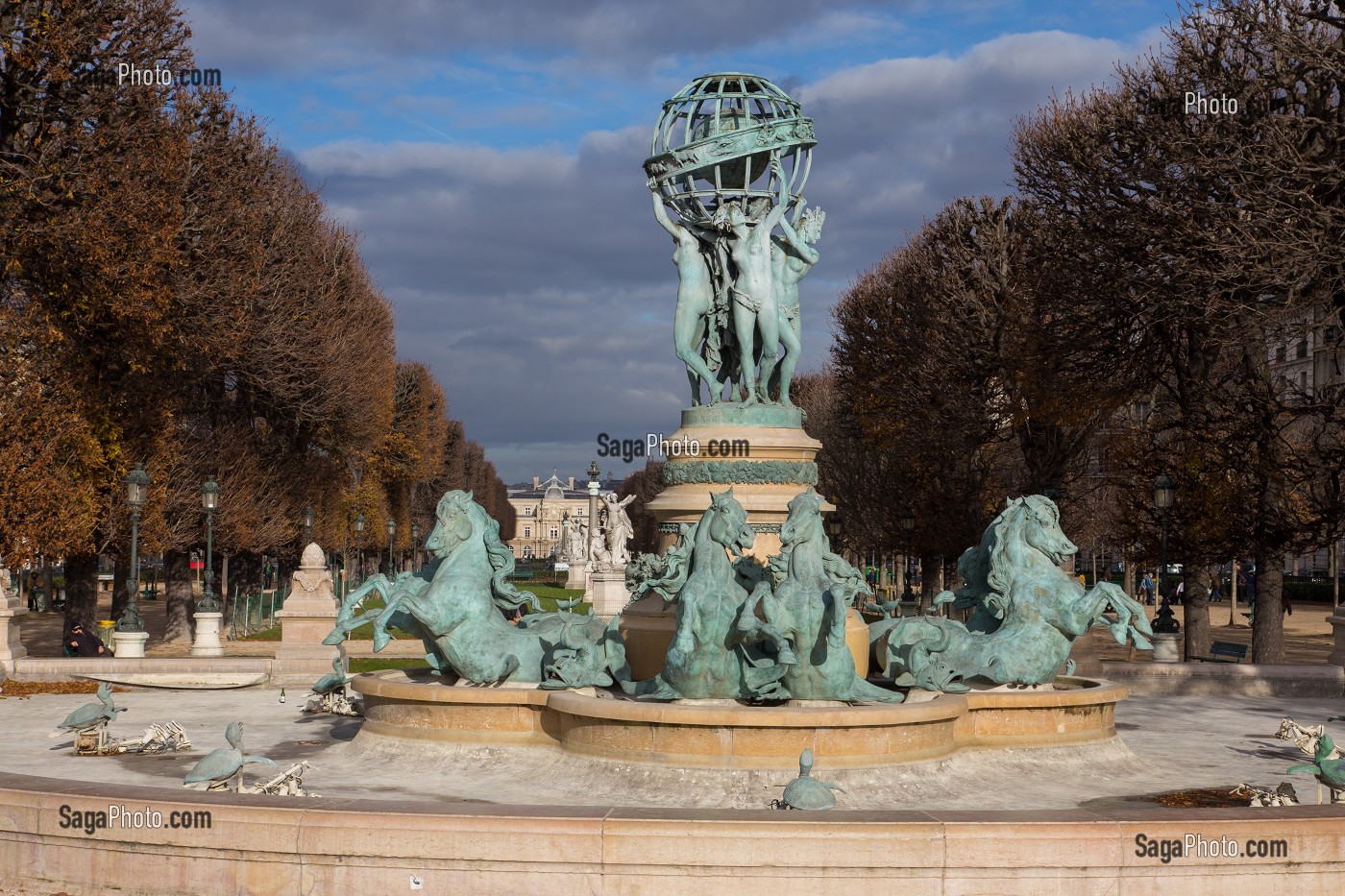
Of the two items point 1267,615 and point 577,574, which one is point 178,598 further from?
point 577,574

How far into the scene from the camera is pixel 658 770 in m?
10.6

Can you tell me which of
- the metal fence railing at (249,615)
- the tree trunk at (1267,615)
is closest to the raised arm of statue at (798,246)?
the tree trunk at (1267,615)

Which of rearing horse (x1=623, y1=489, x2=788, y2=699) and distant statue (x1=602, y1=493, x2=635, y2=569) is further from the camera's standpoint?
distant statue (x1=602, y1=493, x2=635, y2=569)

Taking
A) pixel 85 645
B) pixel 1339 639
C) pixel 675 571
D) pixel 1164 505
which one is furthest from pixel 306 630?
pixel 1339 639

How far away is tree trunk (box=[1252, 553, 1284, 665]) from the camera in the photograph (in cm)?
2406

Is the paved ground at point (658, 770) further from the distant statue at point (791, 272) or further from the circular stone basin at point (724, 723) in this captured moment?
the distant statue at point (791, 272)

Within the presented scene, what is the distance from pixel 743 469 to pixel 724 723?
14.3 ft

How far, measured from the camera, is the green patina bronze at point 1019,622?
40.3 ft

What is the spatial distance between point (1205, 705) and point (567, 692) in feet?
30.8

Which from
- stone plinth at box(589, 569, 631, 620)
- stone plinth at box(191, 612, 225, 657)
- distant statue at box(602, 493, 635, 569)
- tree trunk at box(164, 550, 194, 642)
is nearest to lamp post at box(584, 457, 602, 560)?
distant statue at box(602, 493, 635, 569)

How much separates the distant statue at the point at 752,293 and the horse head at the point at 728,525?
3.54 meters

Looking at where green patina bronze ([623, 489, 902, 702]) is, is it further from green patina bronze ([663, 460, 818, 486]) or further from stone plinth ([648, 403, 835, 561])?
green patina bronze ([663, 460, 818, 486])

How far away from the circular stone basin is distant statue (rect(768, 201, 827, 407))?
14.9 feet

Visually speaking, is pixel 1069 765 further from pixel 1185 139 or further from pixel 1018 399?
pixel 1018 399
